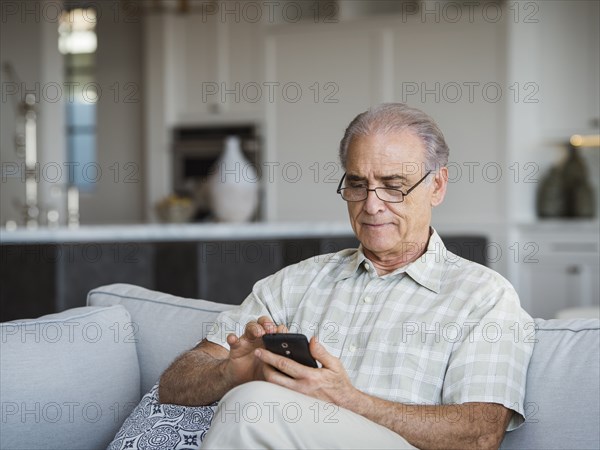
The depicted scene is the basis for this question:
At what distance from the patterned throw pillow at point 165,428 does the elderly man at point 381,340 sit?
0.10ft

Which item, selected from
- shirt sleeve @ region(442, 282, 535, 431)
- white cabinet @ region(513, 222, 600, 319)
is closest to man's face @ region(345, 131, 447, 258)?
shirt sleeve @ region(442, 282, 535, 431)

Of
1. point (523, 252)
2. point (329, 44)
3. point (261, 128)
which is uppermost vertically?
point (329, 44)

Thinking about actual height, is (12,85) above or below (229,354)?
above

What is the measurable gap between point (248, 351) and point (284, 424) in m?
0.32

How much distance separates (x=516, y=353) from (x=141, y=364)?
962mm

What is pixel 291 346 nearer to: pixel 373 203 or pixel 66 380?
pixel 373 203

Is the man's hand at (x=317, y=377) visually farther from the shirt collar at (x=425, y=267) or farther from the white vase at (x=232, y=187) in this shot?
the white vase at (x=232, y=187)

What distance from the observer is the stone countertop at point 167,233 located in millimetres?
3986

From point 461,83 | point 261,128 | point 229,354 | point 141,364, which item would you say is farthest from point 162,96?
point 229,354

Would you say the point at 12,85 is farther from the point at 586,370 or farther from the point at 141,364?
the point at 586,370

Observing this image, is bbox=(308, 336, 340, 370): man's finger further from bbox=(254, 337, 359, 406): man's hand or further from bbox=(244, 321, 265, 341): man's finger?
bbox=(244, 321, 265, 341): man's finger

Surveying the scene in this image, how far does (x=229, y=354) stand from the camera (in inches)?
69.2

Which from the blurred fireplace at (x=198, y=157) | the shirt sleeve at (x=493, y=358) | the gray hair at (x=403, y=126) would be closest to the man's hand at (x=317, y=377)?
the shirt sleeve at (x=493, y=358)

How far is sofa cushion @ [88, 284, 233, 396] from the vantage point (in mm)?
2096
